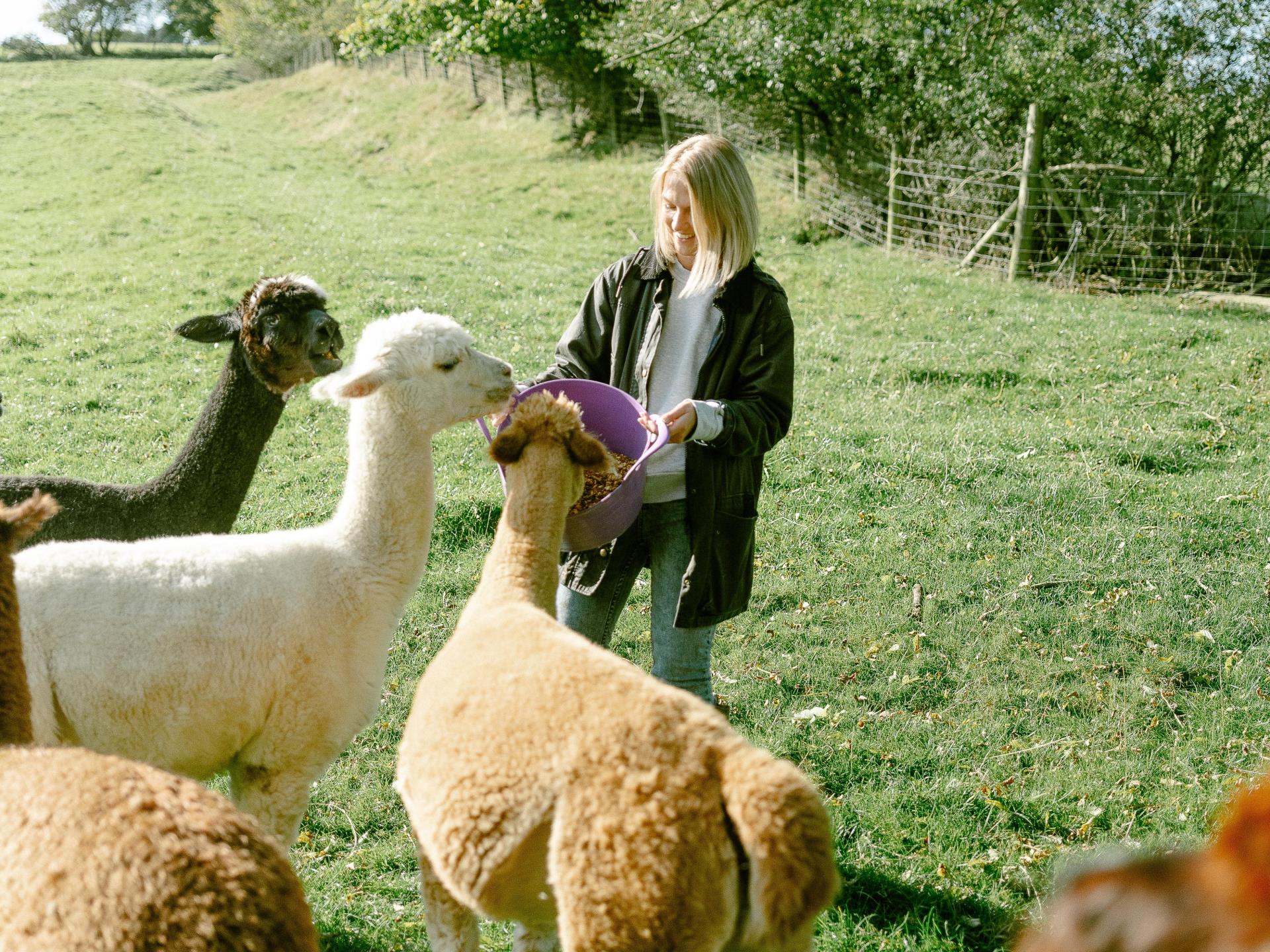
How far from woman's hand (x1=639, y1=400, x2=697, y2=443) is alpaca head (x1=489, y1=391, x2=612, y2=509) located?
0.23m

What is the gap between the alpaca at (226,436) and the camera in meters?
4.06

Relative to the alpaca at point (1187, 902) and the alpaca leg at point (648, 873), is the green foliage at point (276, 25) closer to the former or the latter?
the alpaca leg at point (648, 873)

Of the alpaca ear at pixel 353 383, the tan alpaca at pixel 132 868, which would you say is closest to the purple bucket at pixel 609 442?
the alpaca ear at pixel 353 383

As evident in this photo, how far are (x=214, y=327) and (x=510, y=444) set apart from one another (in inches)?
88.1

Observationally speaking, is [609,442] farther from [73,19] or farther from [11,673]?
[73,19]

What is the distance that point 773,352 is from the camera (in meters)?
3.36

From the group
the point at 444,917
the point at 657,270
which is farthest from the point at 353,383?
the point at 444,917

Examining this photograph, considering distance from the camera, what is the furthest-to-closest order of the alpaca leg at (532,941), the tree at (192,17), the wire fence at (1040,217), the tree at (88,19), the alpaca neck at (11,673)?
the tree at (192,17)
the tree at (88,19)
the wire fence at (1040,217)
the alpaca leg at (532,941)
the alpaca neck at (11,673)

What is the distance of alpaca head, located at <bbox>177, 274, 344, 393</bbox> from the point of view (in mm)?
4250

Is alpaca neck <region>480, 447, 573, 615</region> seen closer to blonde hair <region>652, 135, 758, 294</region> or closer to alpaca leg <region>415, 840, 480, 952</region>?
alpaca leg <region>415, 840, 480, 952</region>

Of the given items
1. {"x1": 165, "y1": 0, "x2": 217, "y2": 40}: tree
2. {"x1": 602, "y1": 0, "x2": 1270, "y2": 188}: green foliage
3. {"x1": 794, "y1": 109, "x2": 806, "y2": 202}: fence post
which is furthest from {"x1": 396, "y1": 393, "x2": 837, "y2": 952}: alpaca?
{"x1": 165, "y1": 0, "x2": 217, "y2": 40}: tree

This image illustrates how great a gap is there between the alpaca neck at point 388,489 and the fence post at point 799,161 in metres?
15.2

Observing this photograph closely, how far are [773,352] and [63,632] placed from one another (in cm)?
235

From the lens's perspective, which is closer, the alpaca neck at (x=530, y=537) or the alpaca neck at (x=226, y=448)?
the alpaca neck at (x=530, y=537)
